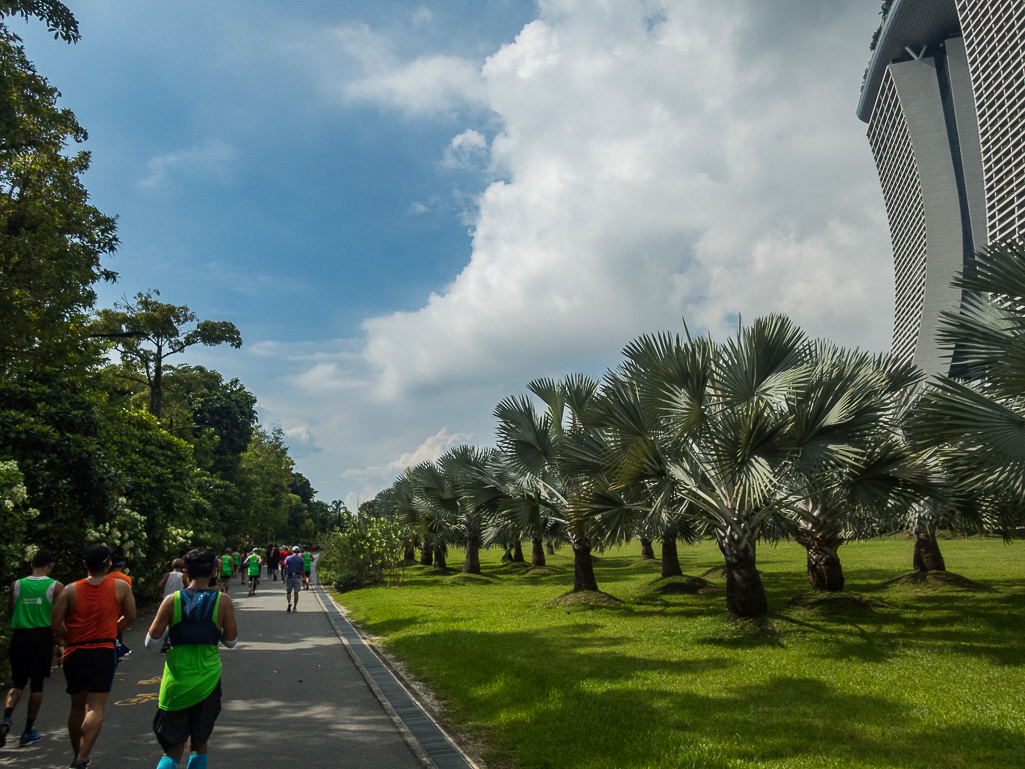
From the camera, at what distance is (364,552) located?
85.8 ft

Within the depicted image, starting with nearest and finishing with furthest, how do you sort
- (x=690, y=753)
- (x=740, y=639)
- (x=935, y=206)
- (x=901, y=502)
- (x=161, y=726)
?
1. (x=161, y=726)
2. (x=690, y=753)
3. (x=740, y=639)
4. (x=901, y=502)
5. (x=935, y=206)

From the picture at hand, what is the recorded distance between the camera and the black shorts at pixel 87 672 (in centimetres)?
514

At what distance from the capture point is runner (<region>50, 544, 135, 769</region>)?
515cm

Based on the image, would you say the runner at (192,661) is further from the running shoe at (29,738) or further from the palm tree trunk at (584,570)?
the palm tree trunk at (584,570)

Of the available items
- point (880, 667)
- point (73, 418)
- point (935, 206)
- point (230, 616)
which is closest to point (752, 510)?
point (880, 667)

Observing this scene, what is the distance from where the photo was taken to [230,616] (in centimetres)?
440

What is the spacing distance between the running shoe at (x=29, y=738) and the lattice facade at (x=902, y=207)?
248 feet

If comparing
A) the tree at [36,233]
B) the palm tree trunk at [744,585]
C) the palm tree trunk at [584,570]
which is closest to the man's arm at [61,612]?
the tree at [36,233]

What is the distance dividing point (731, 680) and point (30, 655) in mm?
7886

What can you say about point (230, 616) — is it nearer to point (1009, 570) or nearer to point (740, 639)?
point (740, 639)

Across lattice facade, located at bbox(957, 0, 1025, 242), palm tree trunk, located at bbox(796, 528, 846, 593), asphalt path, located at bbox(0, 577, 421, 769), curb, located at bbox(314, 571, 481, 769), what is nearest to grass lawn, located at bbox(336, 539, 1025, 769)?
curb, located at bbox(314, 571, 481, 769)

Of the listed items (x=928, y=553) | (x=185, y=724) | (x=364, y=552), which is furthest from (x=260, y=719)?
(x=364, y=552)

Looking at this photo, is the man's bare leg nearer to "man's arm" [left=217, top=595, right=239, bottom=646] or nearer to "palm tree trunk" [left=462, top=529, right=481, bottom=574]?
"man's arm" [left=217, top=595, right=239, bottom=646]

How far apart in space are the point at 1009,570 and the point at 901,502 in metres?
14.4
